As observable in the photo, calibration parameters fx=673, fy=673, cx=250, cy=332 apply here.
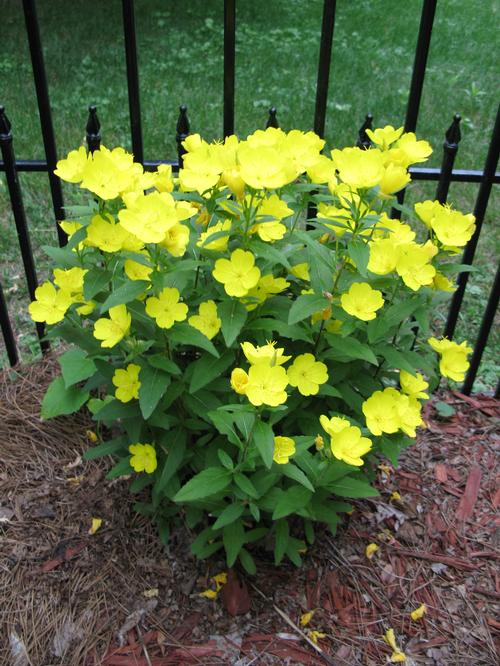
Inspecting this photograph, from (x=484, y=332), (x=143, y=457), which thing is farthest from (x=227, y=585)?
(x=484, y=332)

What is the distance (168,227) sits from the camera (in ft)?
4.87

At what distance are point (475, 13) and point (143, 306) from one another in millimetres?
8300

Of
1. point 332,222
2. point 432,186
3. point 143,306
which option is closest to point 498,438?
point 332,222

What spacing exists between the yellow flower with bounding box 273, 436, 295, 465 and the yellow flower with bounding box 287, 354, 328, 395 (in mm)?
150

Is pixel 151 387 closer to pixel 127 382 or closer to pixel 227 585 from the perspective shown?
pixel 127 382

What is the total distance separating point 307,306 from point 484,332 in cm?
152

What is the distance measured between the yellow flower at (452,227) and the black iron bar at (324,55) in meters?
0.89

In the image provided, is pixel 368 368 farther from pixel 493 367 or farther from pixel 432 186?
pixel 432 186

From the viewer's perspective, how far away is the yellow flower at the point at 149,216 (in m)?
1.48

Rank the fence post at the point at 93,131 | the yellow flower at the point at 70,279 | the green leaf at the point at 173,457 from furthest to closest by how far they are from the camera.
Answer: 1. the fence post at the point at 93,131
2. the green leaf at the point at 173,457
3. the yellow flower at the point at 70,279

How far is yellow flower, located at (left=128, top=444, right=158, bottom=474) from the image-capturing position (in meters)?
A: 1.94

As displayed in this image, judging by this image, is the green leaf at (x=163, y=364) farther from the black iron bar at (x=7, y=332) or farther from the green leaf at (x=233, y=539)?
the black iron bar at (x=7, y=332)

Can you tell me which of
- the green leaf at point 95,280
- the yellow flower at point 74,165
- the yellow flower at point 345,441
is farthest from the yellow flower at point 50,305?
the yellow flower at point 345,441

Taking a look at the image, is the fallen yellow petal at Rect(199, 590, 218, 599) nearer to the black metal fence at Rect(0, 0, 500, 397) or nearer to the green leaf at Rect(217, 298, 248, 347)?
the green leaf at Rect(217, 298, 248, 347)
